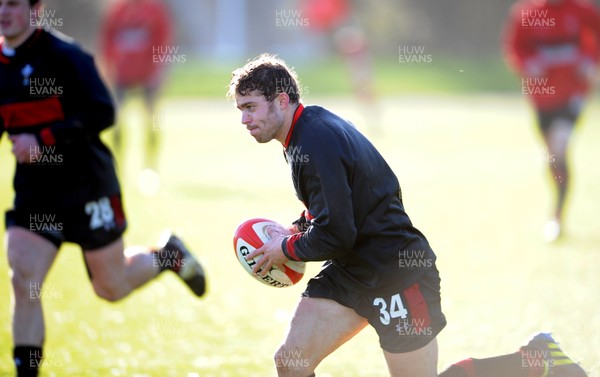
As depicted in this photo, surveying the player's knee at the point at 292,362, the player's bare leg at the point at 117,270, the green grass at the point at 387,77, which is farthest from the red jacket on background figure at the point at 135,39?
the green grass at the point at 387,77

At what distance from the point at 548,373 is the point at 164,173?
37.1 ft

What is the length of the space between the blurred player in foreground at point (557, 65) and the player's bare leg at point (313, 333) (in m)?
5.85

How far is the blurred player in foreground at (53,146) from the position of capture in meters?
5.58

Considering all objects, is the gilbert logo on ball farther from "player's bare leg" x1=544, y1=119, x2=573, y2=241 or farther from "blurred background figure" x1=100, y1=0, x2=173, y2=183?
"blurred background figure" x1=100, y1=0, x2=173, y2=183

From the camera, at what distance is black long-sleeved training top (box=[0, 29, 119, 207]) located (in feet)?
18.6

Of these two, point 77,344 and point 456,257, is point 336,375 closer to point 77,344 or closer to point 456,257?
point 77,344

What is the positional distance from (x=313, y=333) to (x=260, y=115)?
1.06m

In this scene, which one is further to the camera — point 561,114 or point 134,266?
point 561,114

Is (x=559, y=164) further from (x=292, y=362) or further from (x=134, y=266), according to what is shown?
(x=292, y=362)

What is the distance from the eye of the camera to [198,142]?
67.5 feet

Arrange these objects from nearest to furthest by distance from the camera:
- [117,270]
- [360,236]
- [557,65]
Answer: [360,236], [117,270], [557,65]

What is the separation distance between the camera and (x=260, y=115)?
4.48 metres

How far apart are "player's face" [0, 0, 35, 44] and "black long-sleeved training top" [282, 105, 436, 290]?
208 centimetres

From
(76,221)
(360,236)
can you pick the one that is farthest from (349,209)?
(76,221)
